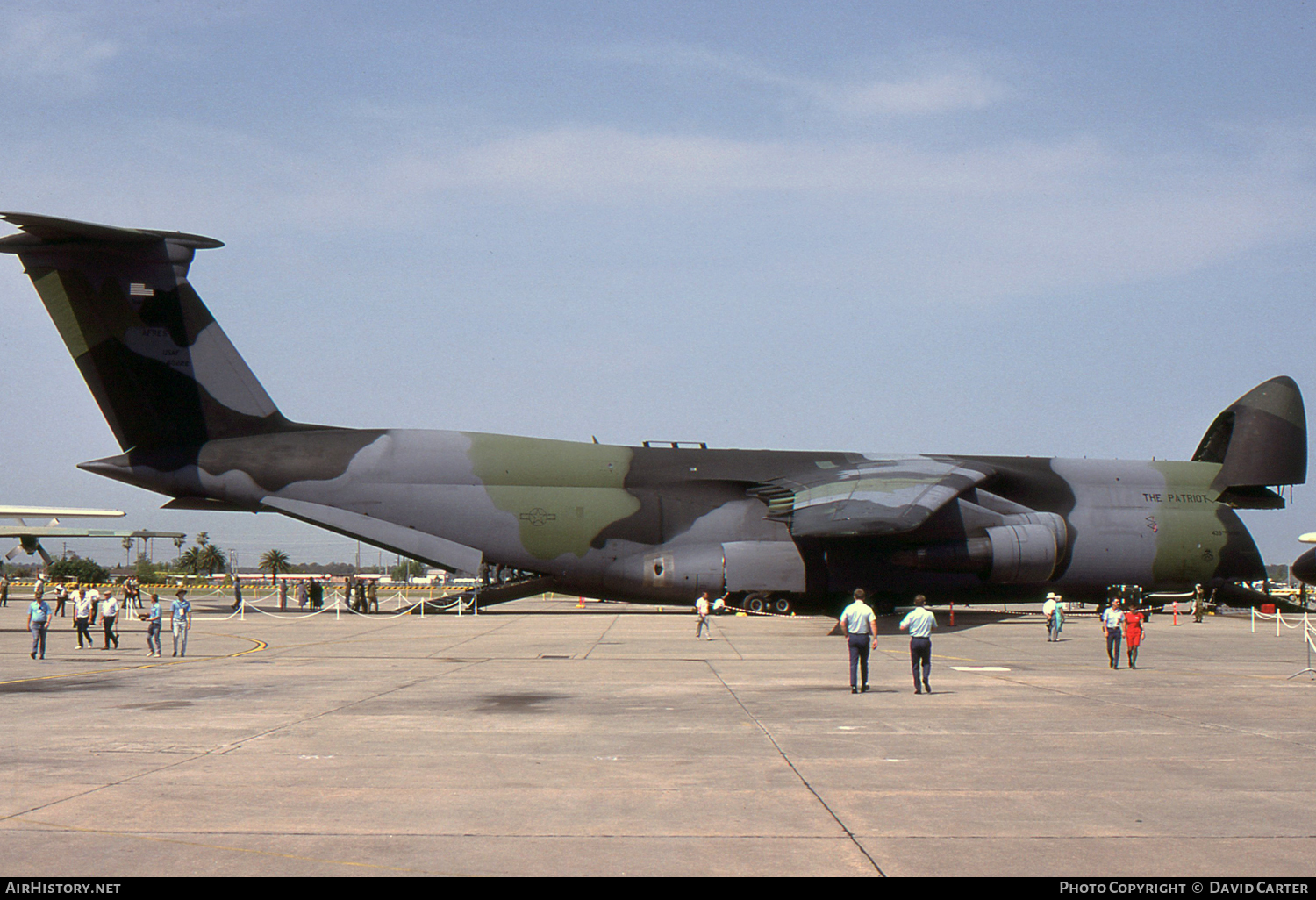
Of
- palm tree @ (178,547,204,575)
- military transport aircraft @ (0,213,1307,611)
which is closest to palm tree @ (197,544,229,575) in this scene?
palm tree @ (178,547,204,575)

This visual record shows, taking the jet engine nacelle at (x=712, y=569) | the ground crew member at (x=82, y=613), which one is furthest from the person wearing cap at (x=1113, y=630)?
the ground crew member at (x=82, y=613)

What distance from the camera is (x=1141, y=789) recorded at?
8.13 m

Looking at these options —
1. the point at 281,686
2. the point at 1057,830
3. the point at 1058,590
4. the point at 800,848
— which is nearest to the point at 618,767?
the point at 800,848

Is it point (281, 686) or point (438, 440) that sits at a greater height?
point (438, 440)

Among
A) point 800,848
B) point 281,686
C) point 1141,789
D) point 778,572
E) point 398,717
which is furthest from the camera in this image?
point 778,572

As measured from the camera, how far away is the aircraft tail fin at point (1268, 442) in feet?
110

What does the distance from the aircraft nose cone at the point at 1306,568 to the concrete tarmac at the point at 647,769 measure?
178 centimetres

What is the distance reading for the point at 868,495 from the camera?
90.2 feet

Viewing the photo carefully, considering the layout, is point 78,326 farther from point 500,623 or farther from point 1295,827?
point 1295,827

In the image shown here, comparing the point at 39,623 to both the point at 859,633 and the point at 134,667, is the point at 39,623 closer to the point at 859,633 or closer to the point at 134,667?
the point at 134,667

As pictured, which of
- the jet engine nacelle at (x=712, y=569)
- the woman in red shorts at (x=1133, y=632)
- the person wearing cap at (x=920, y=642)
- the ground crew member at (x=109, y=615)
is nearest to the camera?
the person wearing cap at (x=920, y=642)

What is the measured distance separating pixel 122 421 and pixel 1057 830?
27210 mm

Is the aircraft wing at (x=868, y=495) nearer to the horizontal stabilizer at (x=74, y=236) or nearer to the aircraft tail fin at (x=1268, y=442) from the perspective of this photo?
the aircraft tail fin at (x=1268, y=442)

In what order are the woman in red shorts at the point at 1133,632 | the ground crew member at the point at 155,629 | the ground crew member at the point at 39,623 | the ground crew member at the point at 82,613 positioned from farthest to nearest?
the ground crew member at the point at 82,613
the ground crew member at the point at 155,629
the ground crew member at the point at 39,623
the woman in red shorts at the point at 1133,632
